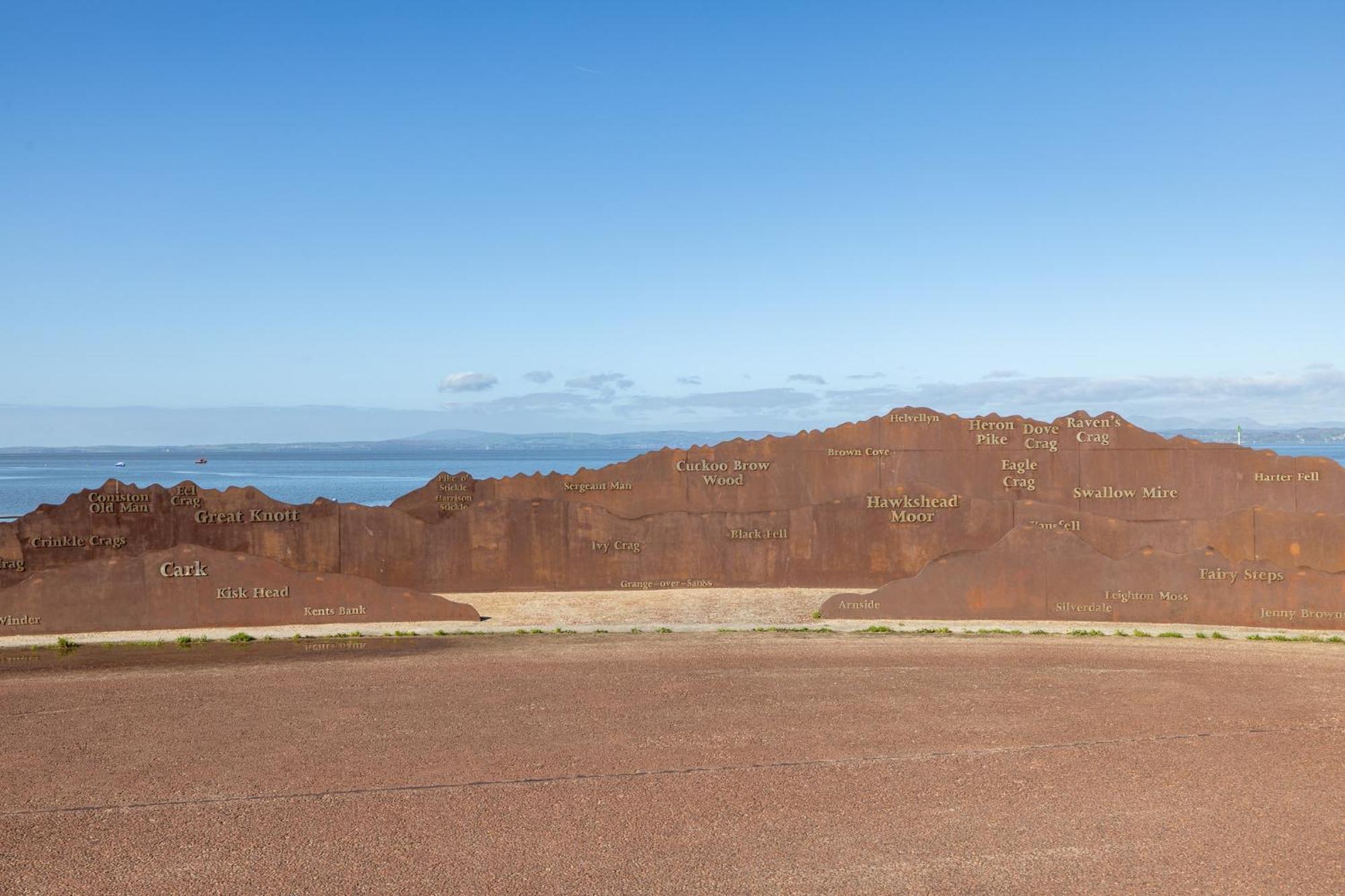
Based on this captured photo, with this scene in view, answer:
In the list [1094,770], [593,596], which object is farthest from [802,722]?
[593,596]

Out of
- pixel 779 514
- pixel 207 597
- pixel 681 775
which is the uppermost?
pixel 779 514

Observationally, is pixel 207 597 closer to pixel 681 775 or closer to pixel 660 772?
pixel 660 772

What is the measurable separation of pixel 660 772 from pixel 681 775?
15 cm

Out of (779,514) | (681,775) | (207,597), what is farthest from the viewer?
(779,514)

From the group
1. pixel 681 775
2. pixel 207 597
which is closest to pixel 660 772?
pixel 681 775

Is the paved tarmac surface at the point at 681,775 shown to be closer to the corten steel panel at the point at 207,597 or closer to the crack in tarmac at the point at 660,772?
the crack in tarmac at the point at 660,772

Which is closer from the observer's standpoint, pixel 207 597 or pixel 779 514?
pixel 207 597

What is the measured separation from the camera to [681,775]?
7340 mm

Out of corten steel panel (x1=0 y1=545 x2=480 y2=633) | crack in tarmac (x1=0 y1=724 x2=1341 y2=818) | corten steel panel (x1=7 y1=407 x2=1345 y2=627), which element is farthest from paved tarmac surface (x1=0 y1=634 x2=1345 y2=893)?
corten steel panel (x1=7 y1=407 x2=1345 y2=627)

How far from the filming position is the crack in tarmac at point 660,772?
6.82m

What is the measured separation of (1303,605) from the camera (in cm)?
1395

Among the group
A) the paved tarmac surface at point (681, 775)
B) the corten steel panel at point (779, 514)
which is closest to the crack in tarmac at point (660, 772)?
the paved tarmac surface at point (681, 775)

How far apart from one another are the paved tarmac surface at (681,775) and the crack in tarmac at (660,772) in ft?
0.09

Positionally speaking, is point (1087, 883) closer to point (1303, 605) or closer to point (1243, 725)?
point (1243, 725)
